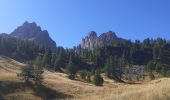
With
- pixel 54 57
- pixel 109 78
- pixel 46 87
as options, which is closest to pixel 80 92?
pixel 46 87

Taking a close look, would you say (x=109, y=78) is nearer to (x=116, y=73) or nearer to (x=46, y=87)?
(x=116, y=73)

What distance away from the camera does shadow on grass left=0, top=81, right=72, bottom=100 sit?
96.3 meters

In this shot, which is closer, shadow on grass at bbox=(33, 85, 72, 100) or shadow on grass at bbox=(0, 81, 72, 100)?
shadow on grass at bbox=(0, 81, 72, 100)

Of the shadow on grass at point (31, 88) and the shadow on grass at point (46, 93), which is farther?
the shadow on grass at point (46, 93)

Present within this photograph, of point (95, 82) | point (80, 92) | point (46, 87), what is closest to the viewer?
point (80, 92)

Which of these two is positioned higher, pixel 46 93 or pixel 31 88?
pixel 31 88

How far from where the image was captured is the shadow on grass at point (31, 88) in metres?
96.3

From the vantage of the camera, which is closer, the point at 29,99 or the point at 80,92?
the point at 29,99

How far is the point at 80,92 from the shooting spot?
317 ft

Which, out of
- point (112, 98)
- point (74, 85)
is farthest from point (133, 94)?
point (74, 85)

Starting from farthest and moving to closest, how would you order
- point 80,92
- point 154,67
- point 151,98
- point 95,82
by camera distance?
1. point 154,67
2. point 95,82
3. point 80,92
4. point 151,98

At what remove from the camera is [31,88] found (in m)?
102

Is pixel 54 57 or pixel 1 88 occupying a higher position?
pixel 54 57

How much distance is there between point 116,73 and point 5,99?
8700 centimetres
